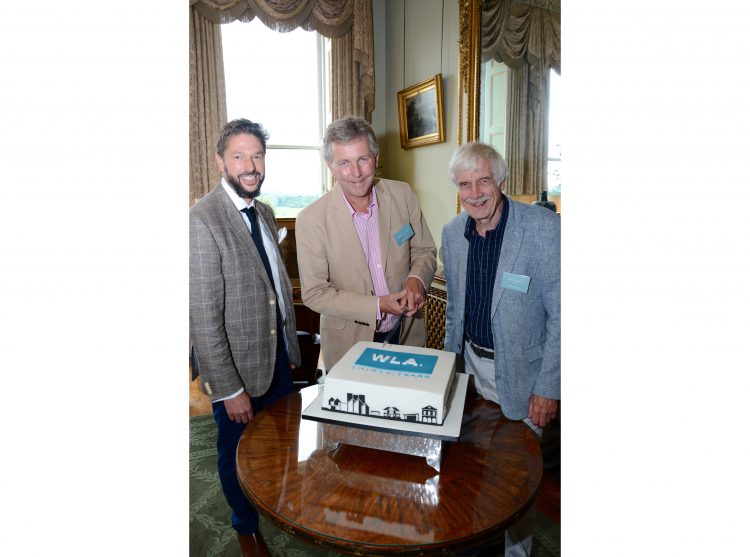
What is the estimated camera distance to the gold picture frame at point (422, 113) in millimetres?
3600

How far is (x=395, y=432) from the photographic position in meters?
0.96

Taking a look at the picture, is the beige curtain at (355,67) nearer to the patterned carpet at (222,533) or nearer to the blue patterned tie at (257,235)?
the blue patterned tie at (257,235)

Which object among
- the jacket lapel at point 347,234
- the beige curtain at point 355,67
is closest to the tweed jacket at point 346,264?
the jacket lapel at point 347,234

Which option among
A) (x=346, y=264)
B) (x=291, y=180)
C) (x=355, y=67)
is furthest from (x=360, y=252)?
(x=355, y=67)

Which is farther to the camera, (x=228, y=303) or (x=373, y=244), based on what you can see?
(x=373, y=244)

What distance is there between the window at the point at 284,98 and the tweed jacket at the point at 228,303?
317 cm

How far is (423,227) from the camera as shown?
1.89 metres

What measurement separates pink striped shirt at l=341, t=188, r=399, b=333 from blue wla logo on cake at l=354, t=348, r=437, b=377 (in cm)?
64

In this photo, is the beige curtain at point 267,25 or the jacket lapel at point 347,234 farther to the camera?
the beige curtain at point 267,25

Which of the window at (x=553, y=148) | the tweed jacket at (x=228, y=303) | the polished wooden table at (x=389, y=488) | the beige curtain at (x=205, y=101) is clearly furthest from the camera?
the beige curtain at (x=205, y=101)

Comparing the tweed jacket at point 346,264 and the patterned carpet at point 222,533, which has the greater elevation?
the tweed jacket at point 346,264

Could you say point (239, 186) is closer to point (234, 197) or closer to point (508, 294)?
point (234, 197)

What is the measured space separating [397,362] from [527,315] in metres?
0.54
